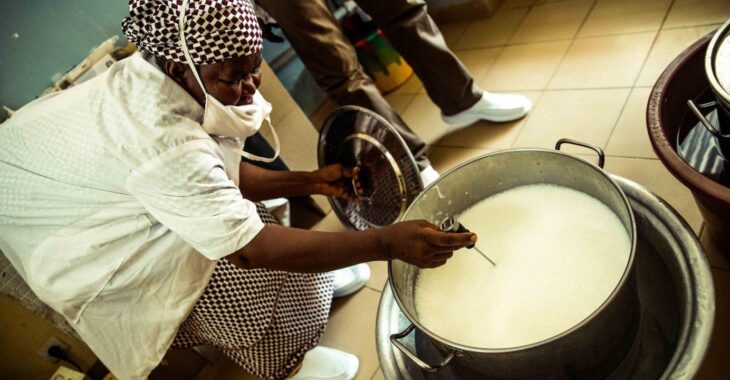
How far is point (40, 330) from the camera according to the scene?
4.20ft

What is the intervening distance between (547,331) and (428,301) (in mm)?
264

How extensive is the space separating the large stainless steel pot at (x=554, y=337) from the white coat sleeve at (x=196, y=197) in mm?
314

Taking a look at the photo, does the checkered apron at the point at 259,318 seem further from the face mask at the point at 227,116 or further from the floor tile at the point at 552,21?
the floor tile at the point at 552,21

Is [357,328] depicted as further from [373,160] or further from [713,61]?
[713,61]

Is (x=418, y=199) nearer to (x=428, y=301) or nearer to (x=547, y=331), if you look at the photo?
(x=428, y=301)

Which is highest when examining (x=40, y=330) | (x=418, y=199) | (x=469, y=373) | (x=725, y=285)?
(x=40, y=330)

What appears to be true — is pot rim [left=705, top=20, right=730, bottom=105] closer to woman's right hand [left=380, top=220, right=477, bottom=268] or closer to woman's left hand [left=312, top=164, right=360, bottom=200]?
woman's right hand [left=380, top=220, right=477, bottom=268]

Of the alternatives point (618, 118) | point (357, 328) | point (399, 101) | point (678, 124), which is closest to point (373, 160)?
point (357, 328)

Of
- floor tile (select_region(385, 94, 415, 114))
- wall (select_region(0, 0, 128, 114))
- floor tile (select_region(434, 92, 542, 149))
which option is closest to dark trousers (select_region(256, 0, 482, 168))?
floor tile (select_region(434, 92, 542, 149))

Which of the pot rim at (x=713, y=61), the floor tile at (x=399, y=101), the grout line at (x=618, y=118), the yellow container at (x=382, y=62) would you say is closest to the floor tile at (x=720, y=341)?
the pot rim at (x=713, y=61)

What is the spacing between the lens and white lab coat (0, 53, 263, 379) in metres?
0.83

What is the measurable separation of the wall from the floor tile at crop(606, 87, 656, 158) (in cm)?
174

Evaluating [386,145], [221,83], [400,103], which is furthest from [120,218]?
[400,103]

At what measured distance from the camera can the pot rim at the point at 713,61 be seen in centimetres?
73
